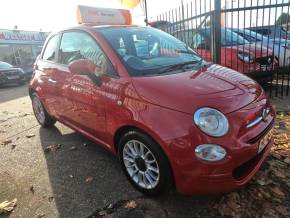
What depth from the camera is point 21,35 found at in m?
23.3

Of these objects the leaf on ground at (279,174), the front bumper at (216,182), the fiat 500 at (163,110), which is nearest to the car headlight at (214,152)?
the fiat 500 at (163,110)

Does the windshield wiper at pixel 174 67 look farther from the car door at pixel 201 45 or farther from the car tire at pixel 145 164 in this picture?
the car door at pixel 201 45

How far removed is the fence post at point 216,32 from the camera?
239 inches

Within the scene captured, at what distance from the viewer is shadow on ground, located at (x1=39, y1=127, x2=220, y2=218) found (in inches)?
110

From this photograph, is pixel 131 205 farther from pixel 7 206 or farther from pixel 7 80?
pixel 7 80

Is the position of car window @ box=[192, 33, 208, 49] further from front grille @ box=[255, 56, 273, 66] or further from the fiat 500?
the fiat 500

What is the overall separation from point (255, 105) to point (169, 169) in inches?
39.5

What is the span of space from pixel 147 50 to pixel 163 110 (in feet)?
3.94

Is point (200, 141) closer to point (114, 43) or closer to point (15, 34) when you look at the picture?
point (114, 43)

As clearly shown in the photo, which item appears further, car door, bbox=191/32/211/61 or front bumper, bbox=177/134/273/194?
car door, bbox=191/32/211/61

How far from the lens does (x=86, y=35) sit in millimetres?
3619

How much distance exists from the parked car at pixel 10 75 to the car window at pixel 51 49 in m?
11.4

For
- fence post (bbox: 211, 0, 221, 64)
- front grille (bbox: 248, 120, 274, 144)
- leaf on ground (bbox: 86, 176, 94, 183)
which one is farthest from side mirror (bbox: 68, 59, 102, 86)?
fence post (bbox: 211, 0, 221, 64)

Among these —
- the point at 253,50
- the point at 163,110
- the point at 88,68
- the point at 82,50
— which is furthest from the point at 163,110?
the point at 253,50
